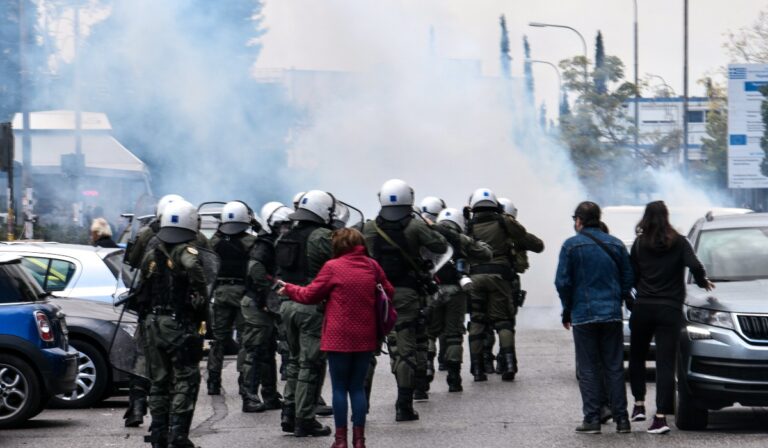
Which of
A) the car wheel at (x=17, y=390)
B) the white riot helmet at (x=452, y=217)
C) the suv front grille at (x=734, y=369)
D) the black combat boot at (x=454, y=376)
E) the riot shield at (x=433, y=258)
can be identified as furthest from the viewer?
the black combat boot at (x=454, y=376)

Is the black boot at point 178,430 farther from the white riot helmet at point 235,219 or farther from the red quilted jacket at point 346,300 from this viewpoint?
the white riot helmet at point 235,219

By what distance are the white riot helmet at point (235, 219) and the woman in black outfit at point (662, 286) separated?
167 inches

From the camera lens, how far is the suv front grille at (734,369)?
34.7 ft

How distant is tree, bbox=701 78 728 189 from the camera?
52.5 m

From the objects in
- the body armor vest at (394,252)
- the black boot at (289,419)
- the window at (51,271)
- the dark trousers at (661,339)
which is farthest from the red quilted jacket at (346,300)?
the window at (51,271)

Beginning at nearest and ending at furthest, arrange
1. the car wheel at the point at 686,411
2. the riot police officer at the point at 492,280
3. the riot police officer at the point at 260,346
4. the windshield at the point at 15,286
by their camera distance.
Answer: the car wheel at the point at 686,411 → the windshield at the point at 15,286 → the riot police officer at the point at 260,346 → the riot police officer at the point at 492,280

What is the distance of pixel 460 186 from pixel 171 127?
26.8 ft

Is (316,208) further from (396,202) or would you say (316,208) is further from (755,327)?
(755,327)

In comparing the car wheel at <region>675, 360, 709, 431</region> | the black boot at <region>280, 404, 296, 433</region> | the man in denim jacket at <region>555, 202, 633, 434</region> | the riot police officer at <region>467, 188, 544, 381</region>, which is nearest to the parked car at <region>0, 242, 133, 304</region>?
the riot police officer at <region>467, 188, 544, 381</region>

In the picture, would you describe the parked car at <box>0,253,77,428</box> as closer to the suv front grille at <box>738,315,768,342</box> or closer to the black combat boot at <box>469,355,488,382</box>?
the black combat boot at <box>469,355,488,382</box>

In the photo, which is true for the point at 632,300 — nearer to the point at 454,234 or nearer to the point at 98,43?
the point at 454,234

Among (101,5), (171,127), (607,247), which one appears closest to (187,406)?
(607,247)

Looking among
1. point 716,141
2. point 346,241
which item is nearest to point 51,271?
point 346,241

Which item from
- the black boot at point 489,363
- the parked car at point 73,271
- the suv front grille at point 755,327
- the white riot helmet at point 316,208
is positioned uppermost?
the white riot helmet at point 316,208
